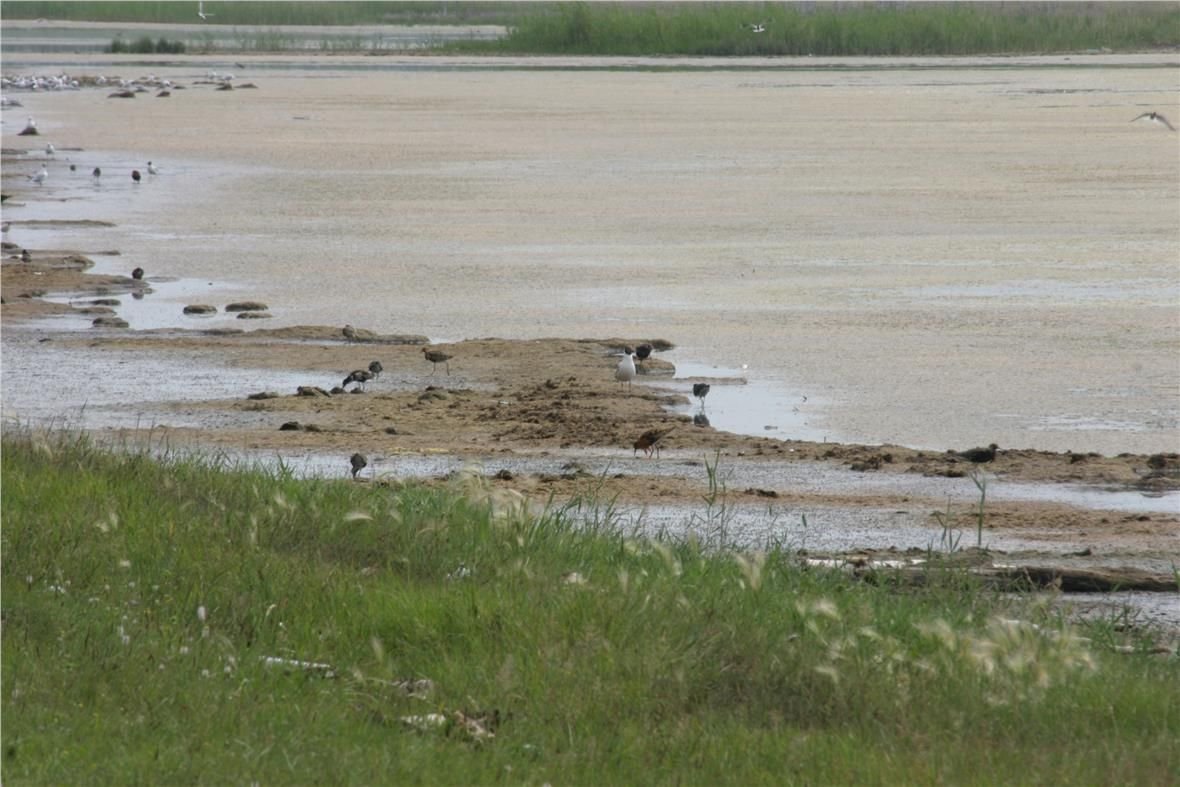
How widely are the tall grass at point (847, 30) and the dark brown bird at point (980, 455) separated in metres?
57.0

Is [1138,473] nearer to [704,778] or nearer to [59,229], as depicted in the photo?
[704,778]

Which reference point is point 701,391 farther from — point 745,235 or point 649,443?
point 745,235

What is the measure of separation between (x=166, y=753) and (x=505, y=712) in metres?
0.97

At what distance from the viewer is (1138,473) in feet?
32.0

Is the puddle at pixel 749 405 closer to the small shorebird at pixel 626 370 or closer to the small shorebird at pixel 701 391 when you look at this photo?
the small shorebird at pixel 701 391

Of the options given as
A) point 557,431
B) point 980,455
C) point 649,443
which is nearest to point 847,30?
point 557,431

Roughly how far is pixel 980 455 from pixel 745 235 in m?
11.0

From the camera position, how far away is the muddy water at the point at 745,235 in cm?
1257

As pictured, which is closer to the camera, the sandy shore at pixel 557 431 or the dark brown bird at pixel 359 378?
the sandy shore at pixel 557 431

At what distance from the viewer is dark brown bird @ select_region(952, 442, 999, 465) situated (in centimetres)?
1005

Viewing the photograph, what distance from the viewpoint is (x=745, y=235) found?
2083 cm

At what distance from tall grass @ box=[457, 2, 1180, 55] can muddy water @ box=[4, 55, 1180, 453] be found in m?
21.7

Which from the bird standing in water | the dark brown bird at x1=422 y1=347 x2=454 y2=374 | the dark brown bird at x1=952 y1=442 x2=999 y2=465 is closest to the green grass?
the bird standing in water

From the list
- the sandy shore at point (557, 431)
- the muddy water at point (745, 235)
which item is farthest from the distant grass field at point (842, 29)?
the sandy shore at point (557, 431)
